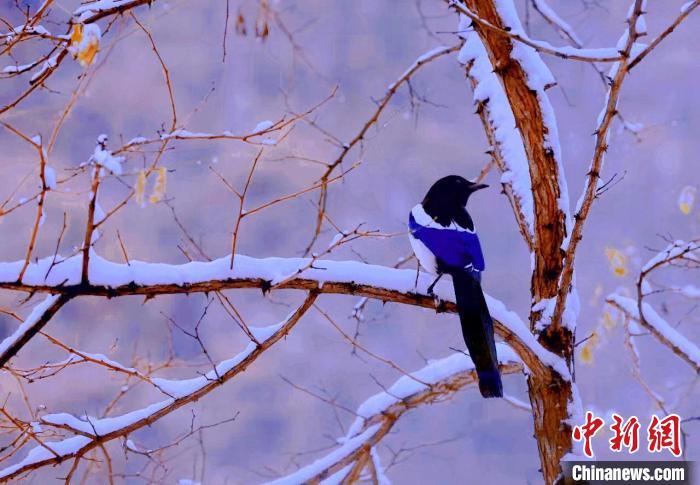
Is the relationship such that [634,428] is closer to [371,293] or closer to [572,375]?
[572,375]

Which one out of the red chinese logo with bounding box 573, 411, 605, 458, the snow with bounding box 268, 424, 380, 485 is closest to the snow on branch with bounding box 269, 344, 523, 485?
the snow with bounding box 268, 424, 380, 485

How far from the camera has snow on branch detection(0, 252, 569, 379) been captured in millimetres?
2434

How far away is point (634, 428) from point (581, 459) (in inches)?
14.6

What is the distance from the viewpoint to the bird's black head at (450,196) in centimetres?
391

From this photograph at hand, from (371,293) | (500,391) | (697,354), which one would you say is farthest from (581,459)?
(371,293)

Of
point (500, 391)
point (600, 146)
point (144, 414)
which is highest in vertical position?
point (600, 146)

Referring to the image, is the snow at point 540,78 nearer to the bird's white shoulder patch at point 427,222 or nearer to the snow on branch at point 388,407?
the bird's white shoulder patch at point 427,222

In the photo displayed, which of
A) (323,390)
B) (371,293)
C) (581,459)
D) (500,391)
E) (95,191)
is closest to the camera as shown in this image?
(95,191)

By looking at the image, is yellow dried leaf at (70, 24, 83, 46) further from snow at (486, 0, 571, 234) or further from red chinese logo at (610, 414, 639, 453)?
red chinese logo at (610, 414, 639, 453)

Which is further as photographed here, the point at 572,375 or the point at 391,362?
the point at 572,375

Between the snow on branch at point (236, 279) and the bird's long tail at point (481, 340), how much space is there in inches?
2.6

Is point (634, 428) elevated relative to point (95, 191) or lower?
elevated

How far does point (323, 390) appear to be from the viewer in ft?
13.5

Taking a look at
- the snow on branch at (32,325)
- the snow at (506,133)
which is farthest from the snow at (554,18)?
the snow on branch at (32,325)
